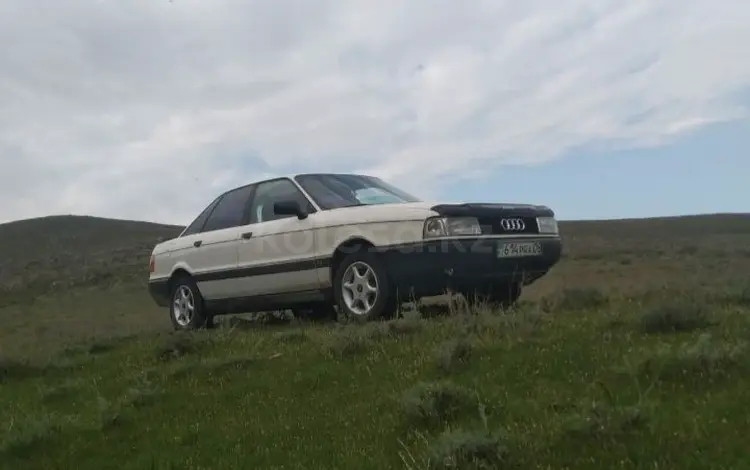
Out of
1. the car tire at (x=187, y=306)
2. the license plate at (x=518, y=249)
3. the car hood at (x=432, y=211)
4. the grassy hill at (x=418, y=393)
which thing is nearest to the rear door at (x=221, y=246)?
the car tire at (x=187, y=306)

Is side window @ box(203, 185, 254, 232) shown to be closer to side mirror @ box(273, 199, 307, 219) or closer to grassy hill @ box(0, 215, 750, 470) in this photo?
side mirror @ box(273, 199, 307, 219)

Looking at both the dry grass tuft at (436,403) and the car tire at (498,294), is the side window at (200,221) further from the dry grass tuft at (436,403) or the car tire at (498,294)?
the dry grass tuft at (436,403)

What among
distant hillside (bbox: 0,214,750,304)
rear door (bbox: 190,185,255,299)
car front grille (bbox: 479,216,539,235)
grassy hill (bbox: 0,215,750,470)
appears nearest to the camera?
grassy hill (bbox: 0,215,750,470)

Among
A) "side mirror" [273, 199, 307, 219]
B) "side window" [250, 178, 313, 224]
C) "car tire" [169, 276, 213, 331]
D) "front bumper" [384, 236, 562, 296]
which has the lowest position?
"car tire" [169, 276, 213, 331]

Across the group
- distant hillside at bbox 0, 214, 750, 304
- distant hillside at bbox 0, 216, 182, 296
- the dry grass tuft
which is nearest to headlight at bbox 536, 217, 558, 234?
the dry grass tuft

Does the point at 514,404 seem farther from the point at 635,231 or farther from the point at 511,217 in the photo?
the point at 635,231

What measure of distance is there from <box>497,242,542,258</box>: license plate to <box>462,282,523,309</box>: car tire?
42cm

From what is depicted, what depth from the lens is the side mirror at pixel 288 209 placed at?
7715 millimetres

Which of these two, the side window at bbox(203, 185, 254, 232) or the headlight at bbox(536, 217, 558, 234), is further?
the side window at bbox(203, 185, 254, 232)

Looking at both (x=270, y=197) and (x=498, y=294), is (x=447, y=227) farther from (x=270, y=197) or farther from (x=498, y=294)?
(x=270, y=197)

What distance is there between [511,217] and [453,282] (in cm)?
89

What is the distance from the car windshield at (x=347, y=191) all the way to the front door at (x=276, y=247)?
0.49ft

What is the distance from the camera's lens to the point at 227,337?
7.16m

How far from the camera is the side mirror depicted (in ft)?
25.3
